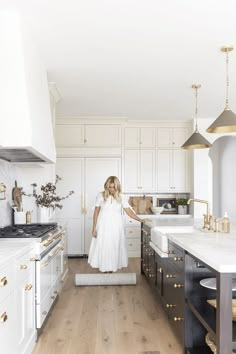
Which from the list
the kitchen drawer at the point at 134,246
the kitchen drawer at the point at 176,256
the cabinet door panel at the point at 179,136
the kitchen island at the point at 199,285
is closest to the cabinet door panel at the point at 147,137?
the cabinet door panel at the point at 179,136

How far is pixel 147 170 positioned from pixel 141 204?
727 millimetres

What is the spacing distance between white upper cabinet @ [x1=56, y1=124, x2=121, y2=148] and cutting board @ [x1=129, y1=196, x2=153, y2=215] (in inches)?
46.5

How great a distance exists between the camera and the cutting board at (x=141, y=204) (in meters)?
6.88

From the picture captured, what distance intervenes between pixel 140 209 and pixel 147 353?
4.30 m

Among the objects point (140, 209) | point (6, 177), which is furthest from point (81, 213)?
point (6, 177)

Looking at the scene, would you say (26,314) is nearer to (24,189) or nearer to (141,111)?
(24,189)

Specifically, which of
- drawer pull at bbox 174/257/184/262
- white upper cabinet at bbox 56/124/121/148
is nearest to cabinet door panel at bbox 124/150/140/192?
white upper cabinet at bbox 56/124/121/148

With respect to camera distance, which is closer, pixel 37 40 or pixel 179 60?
pixel 37 40

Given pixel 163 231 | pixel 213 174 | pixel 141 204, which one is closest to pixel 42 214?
pixel 163 231

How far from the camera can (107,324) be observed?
10.6 ft

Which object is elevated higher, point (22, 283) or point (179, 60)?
point (179, 60)

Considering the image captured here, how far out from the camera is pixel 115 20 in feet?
9.05

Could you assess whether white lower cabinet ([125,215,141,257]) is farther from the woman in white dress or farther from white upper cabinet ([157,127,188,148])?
the woman in white dress

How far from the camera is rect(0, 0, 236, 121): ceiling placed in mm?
2586
